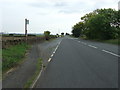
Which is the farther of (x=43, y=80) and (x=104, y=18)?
(x=104, y=18)

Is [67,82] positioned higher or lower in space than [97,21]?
lower

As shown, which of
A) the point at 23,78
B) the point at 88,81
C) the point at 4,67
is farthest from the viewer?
the point at 4,67

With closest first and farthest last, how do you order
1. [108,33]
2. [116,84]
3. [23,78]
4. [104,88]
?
[104,88] < [116,84] < [23,78] < [108,33]

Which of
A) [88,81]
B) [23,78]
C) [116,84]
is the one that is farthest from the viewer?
[23,78]

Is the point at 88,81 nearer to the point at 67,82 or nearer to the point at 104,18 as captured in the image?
the point at 67,82

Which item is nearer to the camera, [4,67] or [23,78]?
[23,78]

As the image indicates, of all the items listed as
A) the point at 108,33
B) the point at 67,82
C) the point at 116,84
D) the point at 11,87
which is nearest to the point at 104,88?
the point at 116,84

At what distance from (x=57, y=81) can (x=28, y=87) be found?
1.28m

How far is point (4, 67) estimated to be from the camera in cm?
1136

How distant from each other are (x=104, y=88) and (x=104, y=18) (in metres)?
53.7

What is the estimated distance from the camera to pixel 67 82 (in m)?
8.21

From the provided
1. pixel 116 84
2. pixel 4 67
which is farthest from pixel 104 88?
pixel 4 67

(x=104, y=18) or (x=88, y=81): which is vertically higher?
(x=104, y=18)

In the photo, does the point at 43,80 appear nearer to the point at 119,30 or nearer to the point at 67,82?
the point at 67,82
